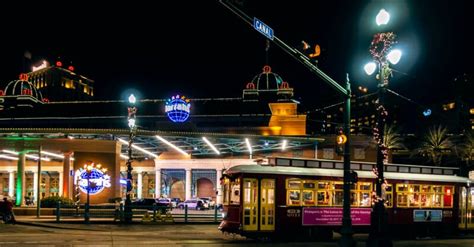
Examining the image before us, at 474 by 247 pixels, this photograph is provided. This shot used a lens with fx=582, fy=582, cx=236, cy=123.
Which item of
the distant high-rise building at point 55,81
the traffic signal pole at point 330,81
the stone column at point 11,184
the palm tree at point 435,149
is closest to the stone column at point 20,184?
the stone column at point 11,184

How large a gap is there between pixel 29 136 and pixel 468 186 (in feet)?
104

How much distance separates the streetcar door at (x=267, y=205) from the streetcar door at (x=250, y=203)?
290 millimetres

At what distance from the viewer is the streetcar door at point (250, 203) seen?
Answer: 2219cm

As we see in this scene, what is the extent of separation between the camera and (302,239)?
80.1ft

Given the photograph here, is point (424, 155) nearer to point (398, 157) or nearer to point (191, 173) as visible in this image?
point (398, 157)

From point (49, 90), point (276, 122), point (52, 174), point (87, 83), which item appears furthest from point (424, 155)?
point (87, 83)

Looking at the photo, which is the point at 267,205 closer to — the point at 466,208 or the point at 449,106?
the point at 466,208

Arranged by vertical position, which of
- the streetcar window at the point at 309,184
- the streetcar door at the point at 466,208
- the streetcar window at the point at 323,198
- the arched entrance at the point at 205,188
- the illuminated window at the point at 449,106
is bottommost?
the arched entrance at the point at 205,188

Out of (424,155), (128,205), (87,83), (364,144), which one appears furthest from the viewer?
(87,83)

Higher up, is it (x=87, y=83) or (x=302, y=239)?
(x=87, y=83)

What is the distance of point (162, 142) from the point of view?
52.1 m

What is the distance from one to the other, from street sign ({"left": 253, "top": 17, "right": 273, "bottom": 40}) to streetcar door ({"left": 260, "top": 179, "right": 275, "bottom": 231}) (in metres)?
9.06

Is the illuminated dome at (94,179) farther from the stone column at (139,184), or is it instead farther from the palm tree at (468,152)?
the palm tree at (468,152)

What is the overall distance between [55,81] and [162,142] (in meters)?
97.8
